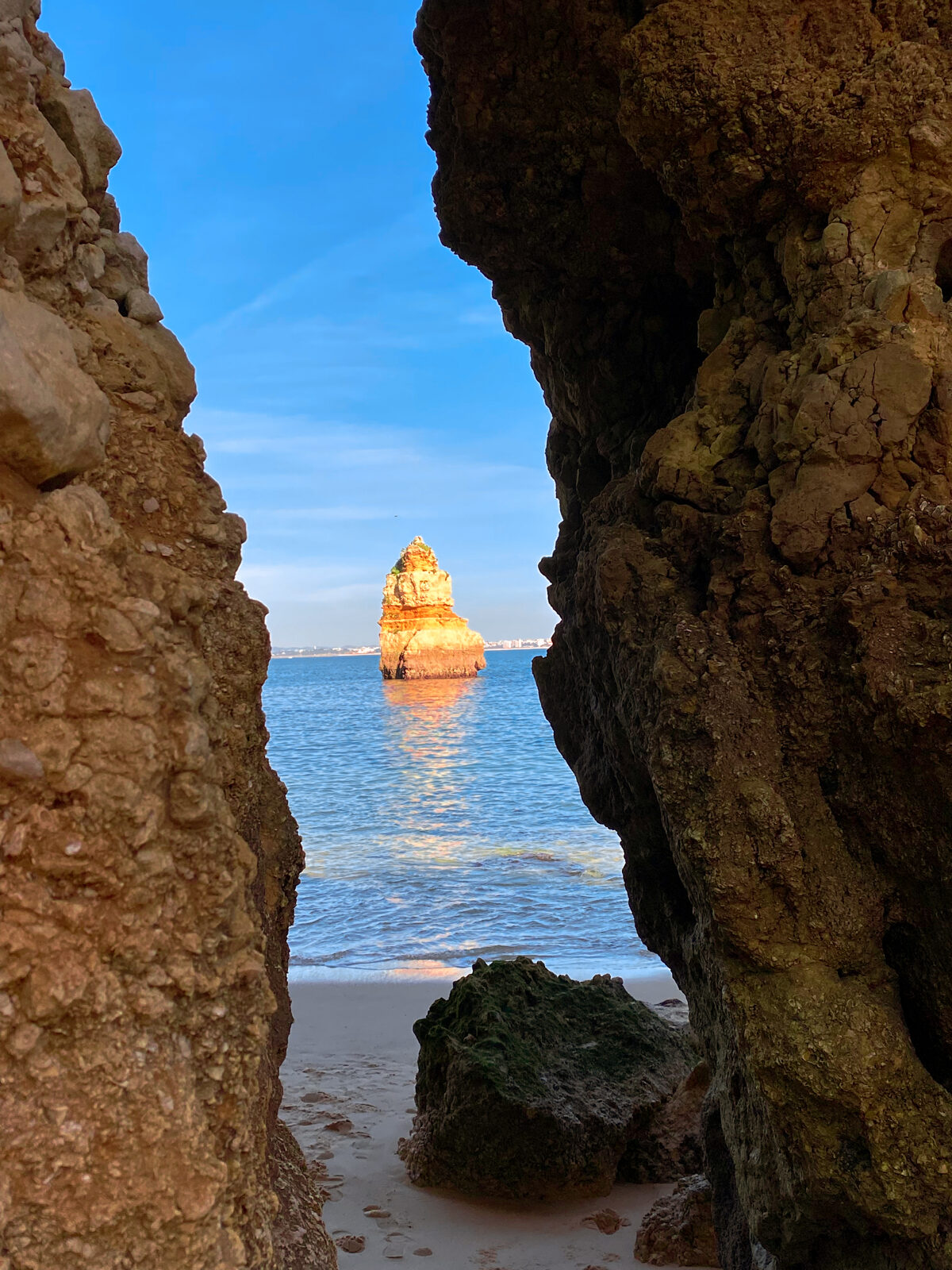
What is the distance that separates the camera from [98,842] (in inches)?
73.7

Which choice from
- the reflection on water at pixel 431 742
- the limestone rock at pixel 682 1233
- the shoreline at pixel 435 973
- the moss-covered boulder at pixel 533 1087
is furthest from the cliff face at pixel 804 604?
the reflection on water at pixel 431 742

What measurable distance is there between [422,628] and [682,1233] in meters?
58.7

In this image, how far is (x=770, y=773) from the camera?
3.21 metres

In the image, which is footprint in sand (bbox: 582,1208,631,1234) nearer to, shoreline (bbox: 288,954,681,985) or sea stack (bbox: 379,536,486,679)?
shoreline (bbox: 288,954,681,985)

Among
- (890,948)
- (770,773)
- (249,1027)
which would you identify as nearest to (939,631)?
(770,773)

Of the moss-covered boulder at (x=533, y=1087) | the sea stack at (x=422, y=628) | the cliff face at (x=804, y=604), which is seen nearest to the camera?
the cliff face at (x=804, y=604)

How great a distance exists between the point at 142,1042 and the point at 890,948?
7.73ft

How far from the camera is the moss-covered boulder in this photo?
5016 mm

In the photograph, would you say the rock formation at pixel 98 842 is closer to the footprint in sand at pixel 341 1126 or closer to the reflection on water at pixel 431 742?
the footprint in sand at pixel 341 1126

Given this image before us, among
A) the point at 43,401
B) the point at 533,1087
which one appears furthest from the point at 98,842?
the point at 533,1087

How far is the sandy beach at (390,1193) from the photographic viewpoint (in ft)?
14.7

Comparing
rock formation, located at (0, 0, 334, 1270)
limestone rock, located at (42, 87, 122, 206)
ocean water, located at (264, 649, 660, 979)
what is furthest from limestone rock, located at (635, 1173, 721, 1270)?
ocean water, located at (264, 649, 660, 979)

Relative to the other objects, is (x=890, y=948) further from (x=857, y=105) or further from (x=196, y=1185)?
(x=857, y=105)

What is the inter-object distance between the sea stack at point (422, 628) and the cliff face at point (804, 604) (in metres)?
53.5
